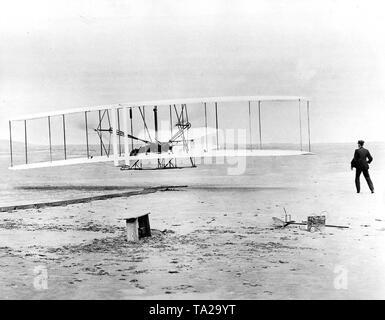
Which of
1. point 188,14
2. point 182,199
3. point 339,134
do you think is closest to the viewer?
point 188,14

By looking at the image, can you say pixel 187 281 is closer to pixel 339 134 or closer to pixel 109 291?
pixel 109 291

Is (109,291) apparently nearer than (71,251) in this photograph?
Yes

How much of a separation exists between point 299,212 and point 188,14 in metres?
4.82

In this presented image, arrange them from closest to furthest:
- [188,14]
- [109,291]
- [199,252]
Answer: [109,291] < [199,252] < [188,14]

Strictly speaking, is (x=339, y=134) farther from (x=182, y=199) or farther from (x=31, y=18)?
(x=31, y=18)

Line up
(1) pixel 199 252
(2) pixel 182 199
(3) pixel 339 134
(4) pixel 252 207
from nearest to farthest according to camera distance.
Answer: (1) pixel 199 252
(4) pixel 252 207
(2) pixel 182 199
(3) pixel 339 134

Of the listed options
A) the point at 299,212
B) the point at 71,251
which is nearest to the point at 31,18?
the point at 71,251

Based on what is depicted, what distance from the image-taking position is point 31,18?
10586mm

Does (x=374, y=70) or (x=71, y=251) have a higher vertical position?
(x=374, y=70)

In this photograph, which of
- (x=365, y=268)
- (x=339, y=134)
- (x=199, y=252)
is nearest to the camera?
(x=365, y=268)

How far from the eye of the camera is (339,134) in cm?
1387
